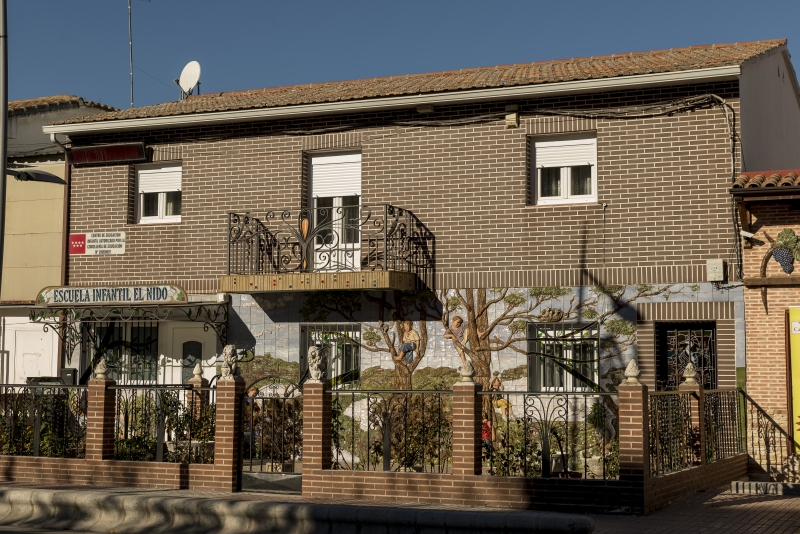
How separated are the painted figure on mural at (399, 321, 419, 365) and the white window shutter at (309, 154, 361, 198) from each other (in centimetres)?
237

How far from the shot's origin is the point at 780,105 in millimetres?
19281

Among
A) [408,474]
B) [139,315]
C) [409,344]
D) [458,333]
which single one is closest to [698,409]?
[408,474]

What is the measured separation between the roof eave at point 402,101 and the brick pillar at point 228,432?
18.2 feet

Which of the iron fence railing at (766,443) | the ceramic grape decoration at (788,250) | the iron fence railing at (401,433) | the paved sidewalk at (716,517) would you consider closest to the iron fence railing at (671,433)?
the paved sidewalk at (716,517)

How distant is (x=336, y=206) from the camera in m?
17.6

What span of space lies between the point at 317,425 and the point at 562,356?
15.5 feet

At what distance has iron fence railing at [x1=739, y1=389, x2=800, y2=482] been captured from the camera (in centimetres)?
1499

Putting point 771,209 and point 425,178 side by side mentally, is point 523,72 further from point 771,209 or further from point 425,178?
point 771,209

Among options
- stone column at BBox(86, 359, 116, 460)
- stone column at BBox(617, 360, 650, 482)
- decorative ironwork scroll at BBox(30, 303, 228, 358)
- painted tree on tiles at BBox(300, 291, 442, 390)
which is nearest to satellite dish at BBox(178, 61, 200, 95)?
decorative ironwork scroll at BBox(30, 303, 228, 358)

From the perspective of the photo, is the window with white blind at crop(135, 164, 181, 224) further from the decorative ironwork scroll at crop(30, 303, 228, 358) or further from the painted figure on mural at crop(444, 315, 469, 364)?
the painted figure on mural at crop(444, 315, 469, 364)

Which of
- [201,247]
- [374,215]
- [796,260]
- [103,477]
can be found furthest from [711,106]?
[103,477]

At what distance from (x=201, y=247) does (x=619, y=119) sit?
23.7 ft

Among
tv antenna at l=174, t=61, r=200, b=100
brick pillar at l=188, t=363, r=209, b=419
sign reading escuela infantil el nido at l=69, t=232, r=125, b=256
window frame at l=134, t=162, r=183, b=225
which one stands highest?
tv antenna at l=174, t=61, r=200, b=100

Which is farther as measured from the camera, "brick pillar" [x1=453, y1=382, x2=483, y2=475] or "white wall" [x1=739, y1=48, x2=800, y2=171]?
"white wall" [x1=739, y1=48, x2=800, y2=171]
